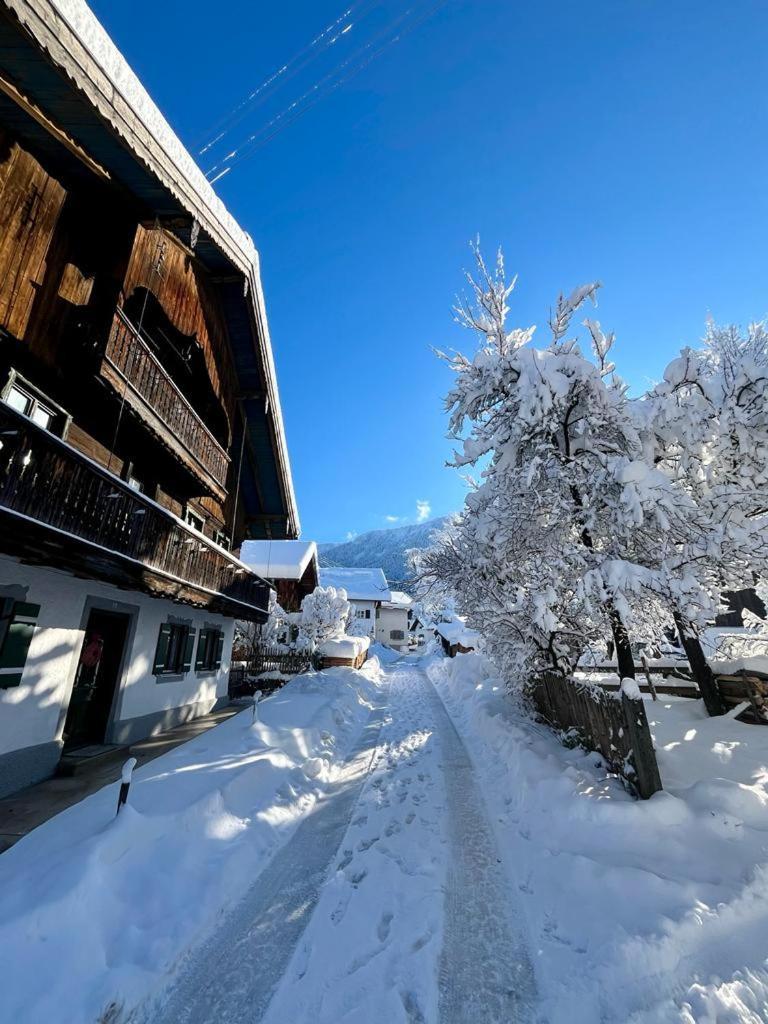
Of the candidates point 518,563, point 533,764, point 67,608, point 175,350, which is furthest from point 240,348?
point 533,764

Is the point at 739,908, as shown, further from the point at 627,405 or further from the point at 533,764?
the point at 627,405

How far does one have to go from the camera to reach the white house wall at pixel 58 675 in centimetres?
646

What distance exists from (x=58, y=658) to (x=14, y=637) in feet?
3.22

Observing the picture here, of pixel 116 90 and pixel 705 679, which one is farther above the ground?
pixel 116 90

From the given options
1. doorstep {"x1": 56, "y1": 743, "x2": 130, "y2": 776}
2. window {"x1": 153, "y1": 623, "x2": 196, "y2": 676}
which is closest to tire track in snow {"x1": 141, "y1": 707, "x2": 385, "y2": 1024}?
doorstep {"x1": 56, "y1": 743, "x2": 130, "y2": 776}

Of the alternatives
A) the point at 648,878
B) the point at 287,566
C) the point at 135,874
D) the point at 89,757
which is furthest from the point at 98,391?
the point at 287,566

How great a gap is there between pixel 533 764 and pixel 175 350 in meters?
12.2

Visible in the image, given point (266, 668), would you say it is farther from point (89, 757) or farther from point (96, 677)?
point (89, 757)

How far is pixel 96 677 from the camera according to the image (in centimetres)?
888

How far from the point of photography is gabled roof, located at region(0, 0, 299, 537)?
551 centimetres

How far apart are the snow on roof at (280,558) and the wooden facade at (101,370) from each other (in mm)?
13489

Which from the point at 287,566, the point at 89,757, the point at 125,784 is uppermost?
the point at 287,566

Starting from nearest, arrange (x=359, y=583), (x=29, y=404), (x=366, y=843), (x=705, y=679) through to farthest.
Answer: (x=366, y=843), (x=29, y=404), (x=705, y=679), (x=359, y=583)

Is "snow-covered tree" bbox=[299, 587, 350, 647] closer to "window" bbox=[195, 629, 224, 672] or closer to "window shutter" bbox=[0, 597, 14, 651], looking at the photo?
"window" bbox=[195, 629, 224, 672]
